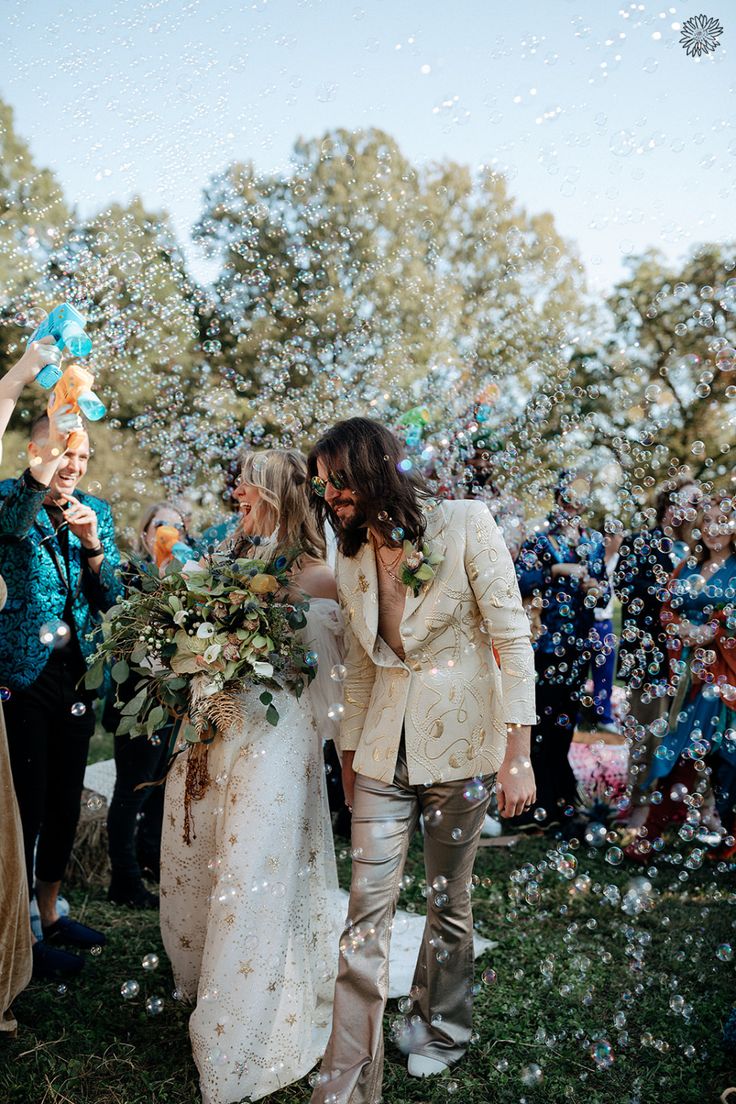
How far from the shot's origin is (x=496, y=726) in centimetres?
262

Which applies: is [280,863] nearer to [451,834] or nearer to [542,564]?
[451,834]

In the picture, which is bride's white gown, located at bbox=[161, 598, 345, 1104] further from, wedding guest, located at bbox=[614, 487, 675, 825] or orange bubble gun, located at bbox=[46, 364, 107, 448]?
wedding guest, located at bbox=[614, 487, 675, 825]

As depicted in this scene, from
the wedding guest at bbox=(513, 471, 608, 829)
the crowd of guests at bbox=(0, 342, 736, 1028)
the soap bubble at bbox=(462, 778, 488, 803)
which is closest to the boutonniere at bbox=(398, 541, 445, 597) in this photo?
the soap bubble at bbox=(462, 778, 488, 803)

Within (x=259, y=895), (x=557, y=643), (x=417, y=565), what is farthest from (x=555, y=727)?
(x=417, y=565)

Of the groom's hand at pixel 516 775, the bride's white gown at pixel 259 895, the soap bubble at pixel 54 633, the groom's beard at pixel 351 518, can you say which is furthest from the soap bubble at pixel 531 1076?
the soap bubble at pixel 54 633

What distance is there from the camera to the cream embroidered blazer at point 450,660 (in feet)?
8.16

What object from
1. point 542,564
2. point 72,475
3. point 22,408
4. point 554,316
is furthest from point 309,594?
point 22,408

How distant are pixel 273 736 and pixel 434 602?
2.38ft

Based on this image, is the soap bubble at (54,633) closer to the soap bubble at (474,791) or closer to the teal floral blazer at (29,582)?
the teal floral blazer at (29,582)

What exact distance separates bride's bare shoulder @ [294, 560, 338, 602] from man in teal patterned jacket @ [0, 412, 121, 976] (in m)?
0.78

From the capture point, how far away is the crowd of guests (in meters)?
3.20

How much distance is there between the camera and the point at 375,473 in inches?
97.2

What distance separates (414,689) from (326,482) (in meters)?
0.67

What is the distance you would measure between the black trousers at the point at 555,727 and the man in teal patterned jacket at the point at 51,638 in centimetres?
282
